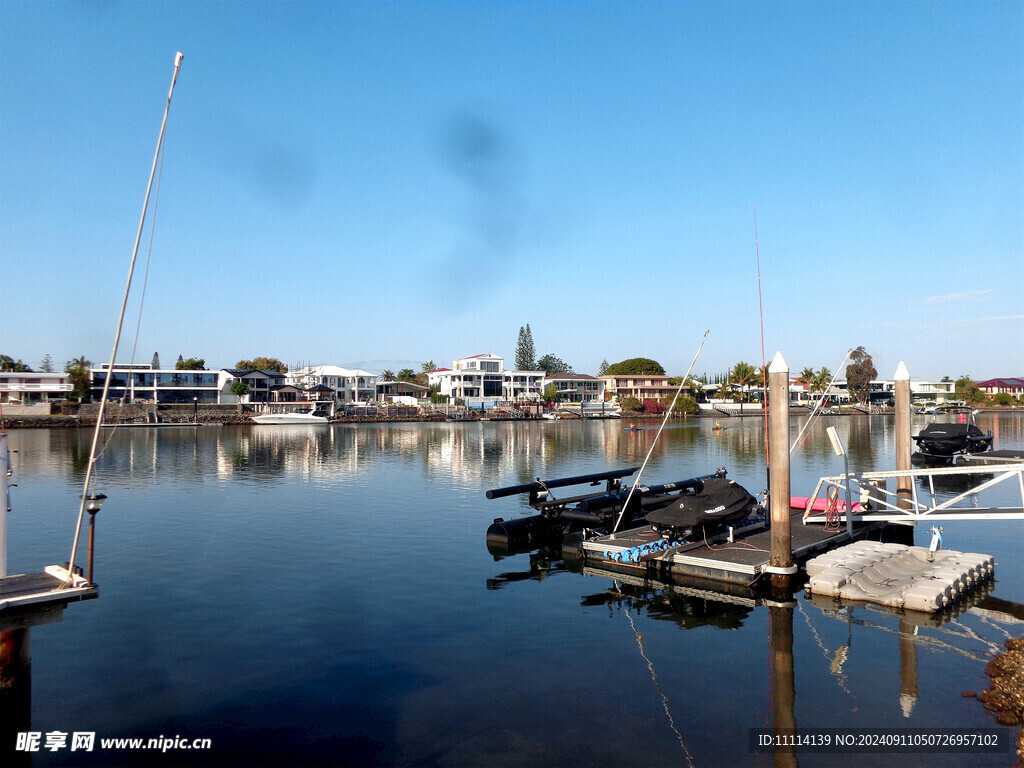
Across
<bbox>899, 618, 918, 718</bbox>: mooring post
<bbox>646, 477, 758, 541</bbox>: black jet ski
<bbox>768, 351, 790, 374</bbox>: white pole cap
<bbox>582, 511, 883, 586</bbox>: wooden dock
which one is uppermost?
<bbox>768, 351, 790, 374</bbox>: white pole cap

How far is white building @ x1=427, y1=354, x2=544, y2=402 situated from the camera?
149500 millimetres

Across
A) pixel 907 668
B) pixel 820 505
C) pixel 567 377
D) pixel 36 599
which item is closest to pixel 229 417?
pixel 567 377

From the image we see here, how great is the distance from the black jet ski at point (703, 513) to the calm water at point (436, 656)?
7.79ft

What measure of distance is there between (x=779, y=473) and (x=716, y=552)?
3861 millimetres

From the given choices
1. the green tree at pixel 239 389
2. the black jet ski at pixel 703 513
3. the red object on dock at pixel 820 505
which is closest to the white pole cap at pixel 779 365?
the black jet ski at pixel 703 513

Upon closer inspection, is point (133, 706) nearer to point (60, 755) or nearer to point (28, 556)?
point (60, 755)

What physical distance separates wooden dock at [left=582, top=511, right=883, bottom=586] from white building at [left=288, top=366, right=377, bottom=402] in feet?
417

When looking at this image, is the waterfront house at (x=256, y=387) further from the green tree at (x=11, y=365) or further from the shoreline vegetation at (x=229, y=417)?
the green tree at (x=11, y=365)

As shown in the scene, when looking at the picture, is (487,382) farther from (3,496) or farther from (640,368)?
(3,496)

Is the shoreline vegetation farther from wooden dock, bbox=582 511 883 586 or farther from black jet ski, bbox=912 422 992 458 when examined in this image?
wooden dock, bbox=582 511 883 586

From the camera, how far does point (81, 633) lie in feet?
48.3

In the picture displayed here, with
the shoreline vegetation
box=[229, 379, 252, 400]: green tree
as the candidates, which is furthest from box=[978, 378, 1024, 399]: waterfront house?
box=[229, 379, 252, 400]: green tree

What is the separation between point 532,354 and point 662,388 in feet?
147

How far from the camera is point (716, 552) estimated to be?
62.4 ft
